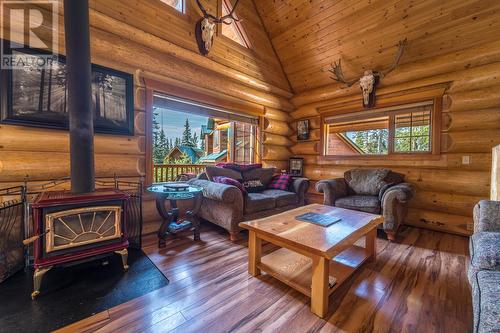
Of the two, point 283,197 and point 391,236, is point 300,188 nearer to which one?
point 283,197

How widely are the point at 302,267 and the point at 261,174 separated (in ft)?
6.61

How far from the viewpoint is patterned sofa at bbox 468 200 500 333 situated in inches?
32.1

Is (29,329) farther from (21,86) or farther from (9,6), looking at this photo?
(9,6)

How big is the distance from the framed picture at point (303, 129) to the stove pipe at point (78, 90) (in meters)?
3.91

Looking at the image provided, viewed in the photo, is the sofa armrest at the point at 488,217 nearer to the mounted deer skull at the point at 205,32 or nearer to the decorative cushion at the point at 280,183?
the decorative cushion at the point at 280,183

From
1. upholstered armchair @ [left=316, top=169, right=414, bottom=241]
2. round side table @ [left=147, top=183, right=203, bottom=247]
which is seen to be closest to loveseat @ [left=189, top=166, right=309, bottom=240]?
round side table @ [left=147, top=183, right=203, bottom=247]

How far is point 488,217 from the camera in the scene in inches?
60.5

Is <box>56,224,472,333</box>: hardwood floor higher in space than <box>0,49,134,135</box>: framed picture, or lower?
lower

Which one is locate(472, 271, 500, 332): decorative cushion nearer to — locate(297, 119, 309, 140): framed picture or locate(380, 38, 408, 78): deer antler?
locate(380, 38, 408, 78): deer antler

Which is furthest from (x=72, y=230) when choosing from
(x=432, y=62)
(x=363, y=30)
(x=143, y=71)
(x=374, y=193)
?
(x=432, y=62)

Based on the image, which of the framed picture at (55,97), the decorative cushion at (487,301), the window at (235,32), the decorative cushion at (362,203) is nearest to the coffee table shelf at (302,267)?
the decorative cushion at (487,301)

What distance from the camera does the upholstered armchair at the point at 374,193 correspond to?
2.72 metres

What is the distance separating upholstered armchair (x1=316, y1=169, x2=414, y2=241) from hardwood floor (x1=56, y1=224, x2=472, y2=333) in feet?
2.00

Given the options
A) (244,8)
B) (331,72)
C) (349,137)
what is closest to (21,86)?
(244,8)
